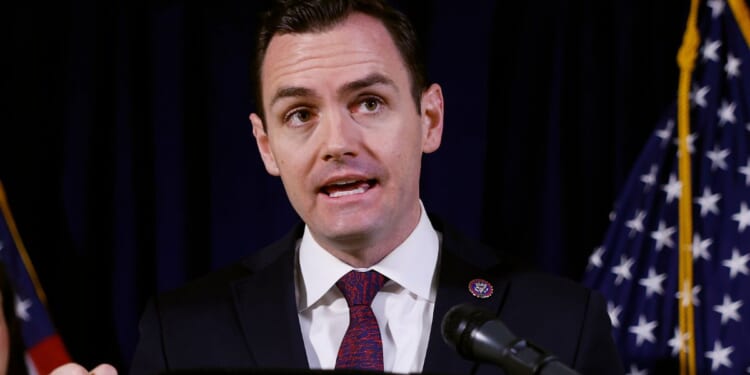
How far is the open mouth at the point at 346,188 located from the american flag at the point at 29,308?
3.52 feet

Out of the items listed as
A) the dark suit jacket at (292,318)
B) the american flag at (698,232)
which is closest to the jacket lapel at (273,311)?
the dark suit jacket at (292,318)

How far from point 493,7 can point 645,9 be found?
0.40m

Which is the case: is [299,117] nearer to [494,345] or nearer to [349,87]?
[349,87]

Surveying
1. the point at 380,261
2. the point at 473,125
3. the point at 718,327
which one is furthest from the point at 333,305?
the point at 718,327

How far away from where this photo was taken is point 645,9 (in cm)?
243

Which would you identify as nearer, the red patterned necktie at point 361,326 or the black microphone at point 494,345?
the black microphone at point 494,345

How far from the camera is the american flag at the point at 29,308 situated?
2355 mm

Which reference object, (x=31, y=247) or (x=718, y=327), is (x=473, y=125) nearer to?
(x=718, y=327)

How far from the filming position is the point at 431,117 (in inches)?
75.2

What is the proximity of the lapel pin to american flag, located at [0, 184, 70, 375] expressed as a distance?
3.85 ft

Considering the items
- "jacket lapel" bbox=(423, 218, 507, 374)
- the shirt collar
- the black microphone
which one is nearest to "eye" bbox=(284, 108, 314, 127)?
the shirt collar

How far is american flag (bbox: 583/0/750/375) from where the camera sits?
217cm

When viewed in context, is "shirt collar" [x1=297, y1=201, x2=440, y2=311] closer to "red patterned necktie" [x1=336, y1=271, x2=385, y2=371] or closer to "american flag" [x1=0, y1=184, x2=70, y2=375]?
"red patterned necktie" [x1=336, y1=271, x2=385, y2=371]

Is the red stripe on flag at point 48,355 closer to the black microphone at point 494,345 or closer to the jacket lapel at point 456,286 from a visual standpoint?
the jacket lapel at point 456,286
